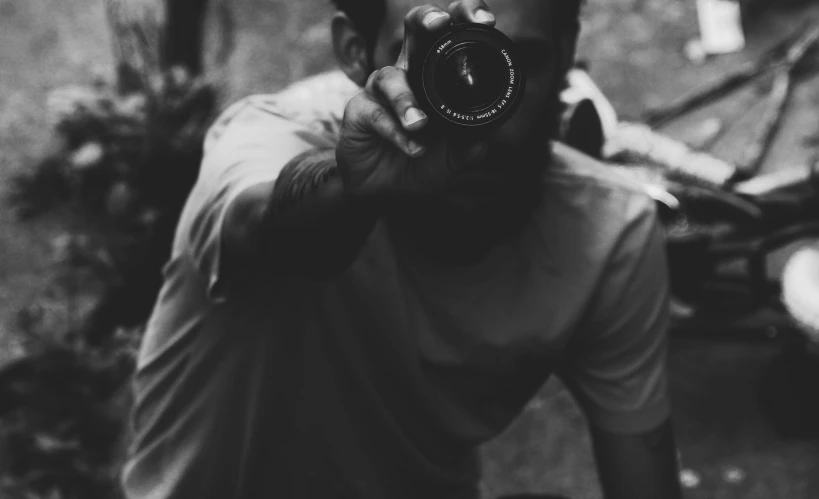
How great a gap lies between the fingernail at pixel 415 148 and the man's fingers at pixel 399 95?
19mm

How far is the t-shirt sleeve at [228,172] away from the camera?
172 cm

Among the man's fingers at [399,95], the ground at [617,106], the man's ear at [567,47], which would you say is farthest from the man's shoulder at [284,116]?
the ground at [617,106]

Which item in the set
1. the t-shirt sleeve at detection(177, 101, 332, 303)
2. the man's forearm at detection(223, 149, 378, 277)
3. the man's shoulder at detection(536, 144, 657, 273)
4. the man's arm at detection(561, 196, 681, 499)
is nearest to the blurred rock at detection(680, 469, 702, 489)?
the man's arm at detection(561, 196, 681, 499)

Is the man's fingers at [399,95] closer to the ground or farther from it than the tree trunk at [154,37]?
farther from it

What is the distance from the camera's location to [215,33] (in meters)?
6.66

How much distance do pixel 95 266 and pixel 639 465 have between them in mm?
2532

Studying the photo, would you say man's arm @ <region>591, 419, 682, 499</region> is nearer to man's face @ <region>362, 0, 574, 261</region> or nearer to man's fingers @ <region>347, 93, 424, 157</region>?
man's face @ <region>362, 0, 574, 261</region>

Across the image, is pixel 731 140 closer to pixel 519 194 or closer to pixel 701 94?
pixel 701 94

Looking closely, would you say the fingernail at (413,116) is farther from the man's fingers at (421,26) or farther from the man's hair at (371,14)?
the man's hair at (371,14)

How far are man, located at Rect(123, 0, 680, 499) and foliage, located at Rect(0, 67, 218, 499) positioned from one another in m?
1.32

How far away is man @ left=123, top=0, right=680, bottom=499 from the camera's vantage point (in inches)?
70.8

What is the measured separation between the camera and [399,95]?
52.4 inches

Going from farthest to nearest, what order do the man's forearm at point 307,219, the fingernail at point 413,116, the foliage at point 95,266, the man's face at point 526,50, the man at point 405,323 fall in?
the foliage at point 95,266 < the man at point 405,323 < the man's face at point 526,50 < the man's forearm at point 307,219 < the fingernail at point 413,116

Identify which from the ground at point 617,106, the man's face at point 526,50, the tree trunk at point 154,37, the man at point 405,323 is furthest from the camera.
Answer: the tree trunk at point 154,37
